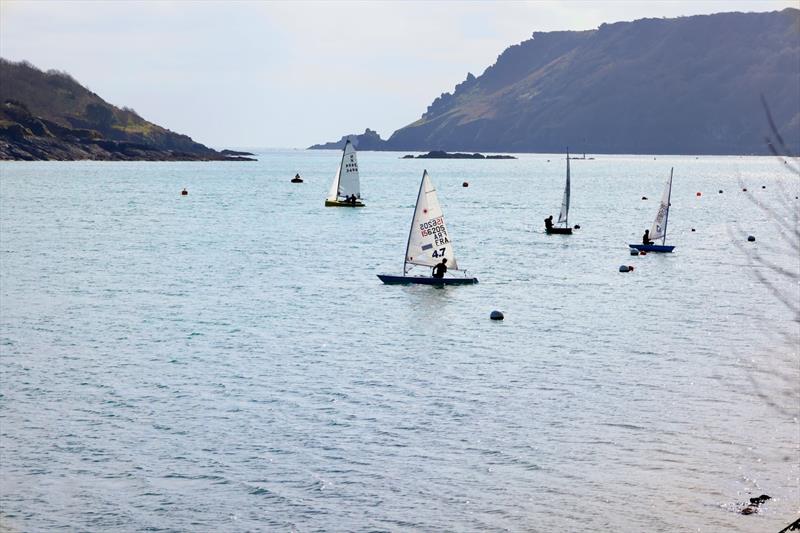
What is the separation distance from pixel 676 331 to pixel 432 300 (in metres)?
17.7

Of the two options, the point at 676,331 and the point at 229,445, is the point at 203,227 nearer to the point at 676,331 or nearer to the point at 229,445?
the point at 676,331

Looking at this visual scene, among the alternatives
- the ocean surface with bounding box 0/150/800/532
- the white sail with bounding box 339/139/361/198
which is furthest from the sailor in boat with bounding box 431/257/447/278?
the white sail with bounding box 339/139/361/198

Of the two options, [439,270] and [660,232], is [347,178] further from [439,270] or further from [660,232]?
[439,270]

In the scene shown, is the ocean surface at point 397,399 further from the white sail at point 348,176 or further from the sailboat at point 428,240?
the white sail at point 348,176

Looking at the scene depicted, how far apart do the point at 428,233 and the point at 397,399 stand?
33215mm

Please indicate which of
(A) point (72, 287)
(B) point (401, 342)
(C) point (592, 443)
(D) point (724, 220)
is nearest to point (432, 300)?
(B) point (401, 342)

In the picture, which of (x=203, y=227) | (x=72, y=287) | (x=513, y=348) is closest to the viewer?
(x=513, y=348)

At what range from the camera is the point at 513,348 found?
52281 millimetres

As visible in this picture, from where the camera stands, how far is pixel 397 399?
135ft

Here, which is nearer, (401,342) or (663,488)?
(663,488)

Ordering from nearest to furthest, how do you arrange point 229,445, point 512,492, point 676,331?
point 512,492
point 229,445
point 676,331

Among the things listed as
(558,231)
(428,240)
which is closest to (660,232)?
(558,231)

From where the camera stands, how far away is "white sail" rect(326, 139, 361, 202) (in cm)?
14825

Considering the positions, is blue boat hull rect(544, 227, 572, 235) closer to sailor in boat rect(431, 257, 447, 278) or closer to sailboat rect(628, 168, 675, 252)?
sailboat rect(628, 168, 675, 252)
